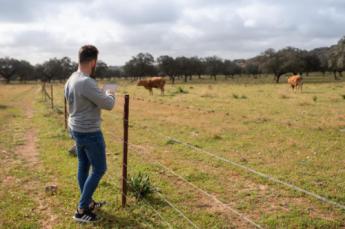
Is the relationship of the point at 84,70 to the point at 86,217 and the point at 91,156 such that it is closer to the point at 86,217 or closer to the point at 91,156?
the point at 91,156

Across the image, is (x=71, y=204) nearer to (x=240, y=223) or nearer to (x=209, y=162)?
(x=240, y=223)

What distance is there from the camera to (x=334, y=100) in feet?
72.5

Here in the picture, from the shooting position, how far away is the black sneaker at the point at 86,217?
17.9 feet

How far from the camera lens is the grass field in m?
5.64

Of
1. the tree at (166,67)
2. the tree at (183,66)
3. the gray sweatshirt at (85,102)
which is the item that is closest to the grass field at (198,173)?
the gray sweatshirt at (85,102)

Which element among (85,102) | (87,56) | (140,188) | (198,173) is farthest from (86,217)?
(198,173)

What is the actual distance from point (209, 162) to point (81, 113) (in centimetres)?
418

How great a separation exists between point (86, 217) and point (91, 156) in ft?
3.11

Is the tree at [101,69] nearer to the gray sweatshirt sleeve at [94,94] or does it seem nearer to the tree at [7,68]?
the tree at [7,68]

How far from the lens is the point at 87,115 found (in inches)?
197

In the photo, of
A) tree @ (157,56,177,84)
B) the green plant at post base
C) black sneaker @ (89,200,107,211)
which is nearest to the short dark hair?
black sneaker @ (89,200,107,211)

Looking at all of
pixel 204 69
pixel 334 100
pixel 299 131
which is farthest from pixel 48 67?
pixel 299 131

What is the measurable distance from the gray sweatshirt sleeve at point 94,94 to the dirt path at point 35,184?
2.00m

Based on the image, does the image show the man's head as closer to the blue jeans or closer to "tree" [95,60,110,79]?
the blue jeans
